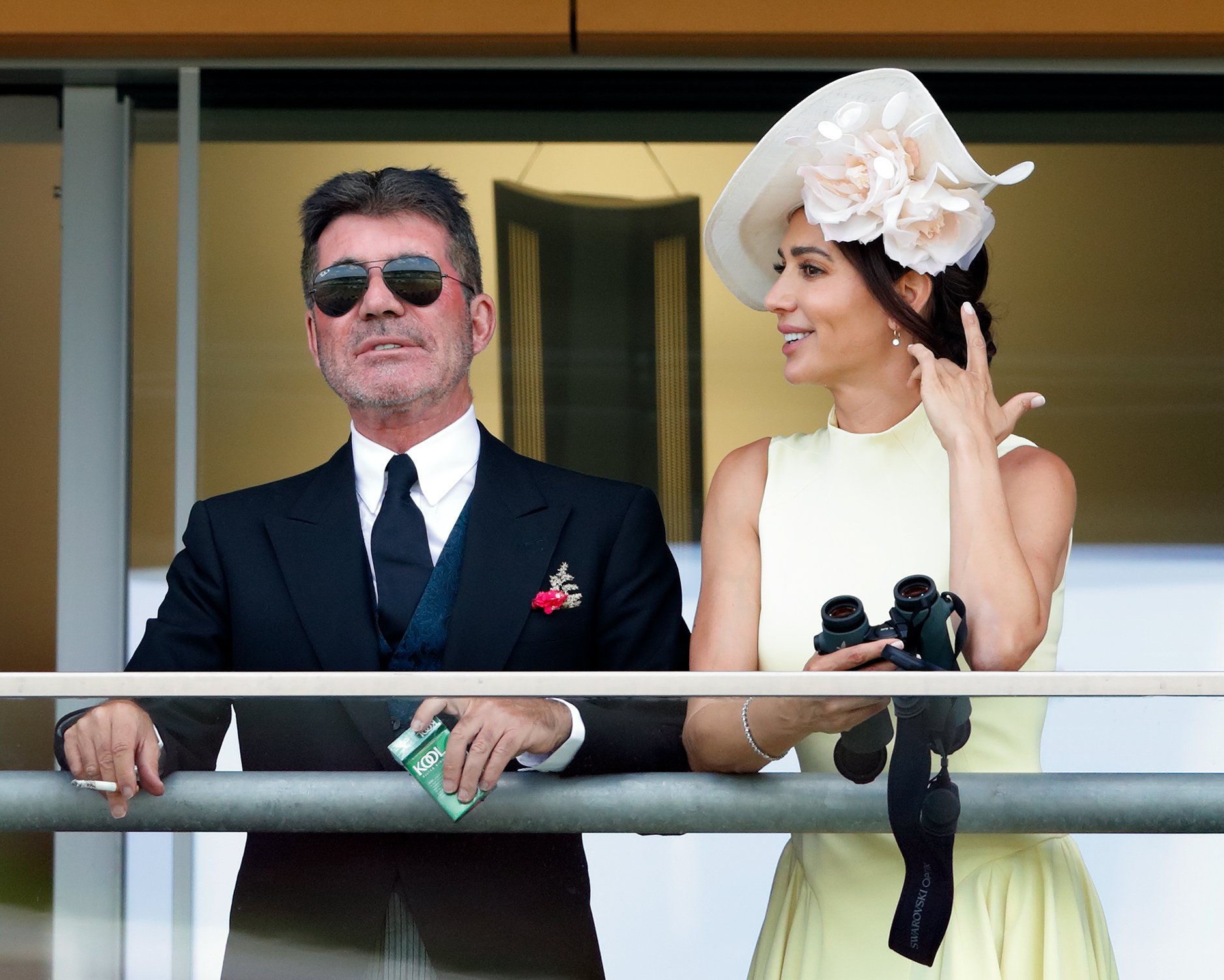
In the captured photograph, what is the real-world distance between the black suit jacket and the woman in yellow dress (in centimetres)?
17

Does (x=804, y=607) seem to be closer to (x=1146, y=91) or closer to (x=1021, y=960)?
(x=1021, y=960)

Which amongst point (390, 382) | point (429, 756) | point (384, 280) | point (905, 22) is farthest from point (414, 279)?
point (905, 22)

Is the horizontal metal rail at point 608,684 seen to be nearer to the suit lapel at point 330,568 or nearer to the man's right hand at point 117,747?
the man's right hand at point 117,747

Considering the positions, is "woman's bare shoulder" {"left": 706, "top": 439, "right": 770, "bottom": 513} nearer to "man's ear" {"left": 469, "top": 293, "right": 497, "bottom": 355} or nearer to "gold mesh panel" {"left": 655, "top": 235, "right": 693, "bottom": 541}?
"man's ear" {"left": 469, "top": 293, "right": 497, "bottom": 355}

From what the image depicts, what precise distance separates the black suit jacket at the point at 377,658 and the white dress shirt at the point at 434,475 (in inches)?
1.0

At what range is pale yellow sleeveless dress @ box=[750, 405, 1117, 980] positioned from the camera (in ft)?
5.39

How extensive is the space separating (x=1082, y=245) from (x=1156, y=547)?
0.77 m

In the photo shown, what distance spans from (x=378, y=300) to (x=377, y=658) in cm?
50

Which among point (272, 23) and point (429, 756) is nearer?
point (429, 756)

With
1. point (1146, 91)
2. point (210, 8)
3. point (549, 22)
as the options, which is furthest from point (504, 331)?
point (1146, 91)

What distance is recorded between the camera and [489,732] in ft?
5.19

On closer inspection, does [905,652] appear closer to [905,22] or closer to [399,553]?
[399,553]

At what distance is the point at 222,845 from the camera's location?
1658 mm

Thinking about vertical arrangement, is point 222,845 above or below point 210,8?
below
